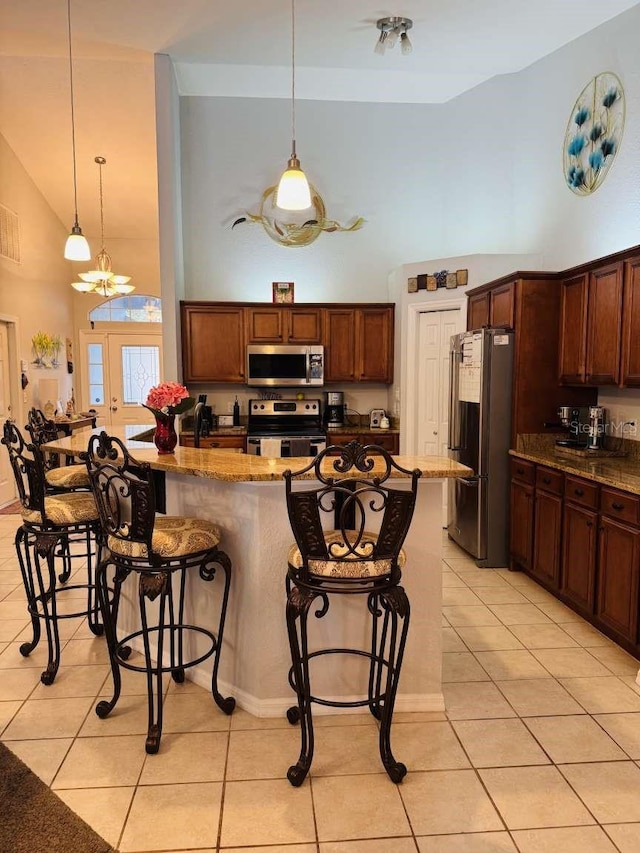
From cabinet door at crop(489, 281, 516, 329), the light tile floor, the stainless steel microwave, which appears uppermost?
cabinet door at crop(489, 281, 516, 329)

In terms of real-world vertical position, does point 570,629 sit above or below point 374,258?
below

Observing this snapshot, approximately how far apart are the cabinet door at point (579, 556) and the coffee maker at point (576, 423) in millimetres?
764

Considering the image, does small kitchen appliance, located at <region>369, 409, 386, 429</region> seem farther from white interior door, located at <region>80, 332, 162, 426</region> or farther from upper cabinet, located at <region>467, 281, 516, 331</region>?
white interior door, located at <region>80, 332, 162, 426</region>

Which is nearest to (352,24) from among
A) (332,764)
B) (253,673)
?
(253,673)

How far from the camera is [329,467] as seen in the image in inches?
92.6

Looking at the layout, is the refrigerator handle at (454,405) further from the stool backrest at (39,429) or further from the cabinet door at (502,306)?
the stool backrest at (39,429)

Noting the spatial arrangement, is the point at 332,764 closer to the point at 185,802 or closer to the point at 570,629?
the point at 185,802

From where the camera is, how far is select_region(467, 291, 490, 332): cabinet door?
4.59m

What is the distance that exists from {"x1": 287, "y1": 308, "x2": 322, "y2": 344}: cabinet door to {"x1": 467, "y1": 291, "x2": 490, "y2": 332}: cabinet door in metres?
1.58

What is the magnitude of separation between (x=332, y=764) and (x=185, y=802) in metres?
0.53

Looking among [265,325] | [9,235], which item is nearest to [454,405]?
[265,325]

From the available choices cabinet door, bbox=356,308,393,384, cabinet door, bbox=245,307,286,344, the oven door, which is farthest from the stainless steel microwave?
the oven door

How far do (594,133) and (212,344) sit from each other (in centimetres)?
369

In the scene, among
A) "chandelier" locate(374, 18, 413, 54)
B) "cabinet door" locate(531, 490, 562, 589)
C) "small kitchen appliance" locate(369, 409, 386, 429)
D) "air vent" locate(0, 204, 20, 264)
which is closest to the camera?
"cabinet door" locate(531, 490, 562, 589)
